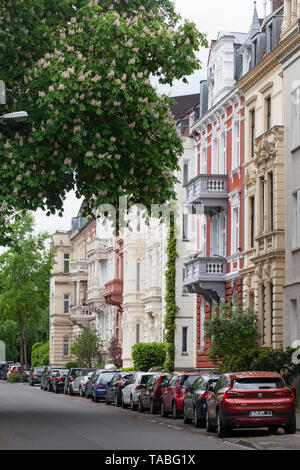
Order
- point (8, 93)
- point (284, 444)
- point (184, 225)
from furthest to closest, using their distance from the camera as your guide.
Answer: point (184, 225), point (8, 93), point (284, 444)

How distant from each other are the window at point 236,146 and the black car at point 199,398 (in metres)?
17.0

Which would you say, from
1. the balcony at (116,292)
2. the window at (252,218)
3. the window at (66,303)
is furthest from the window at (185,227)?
the window at (66,303)

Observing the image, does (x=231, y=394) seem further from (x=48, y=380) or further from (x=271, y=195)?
(x=48, y=380)

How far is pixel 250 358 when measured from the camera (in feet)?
116

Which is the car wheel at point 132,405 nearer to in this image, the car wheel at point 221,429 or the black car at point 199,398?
the black car at point 199,398

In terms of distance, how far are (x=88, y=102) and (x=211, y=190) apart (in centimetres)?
1887

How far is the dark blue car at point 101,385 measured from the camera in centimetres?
4403

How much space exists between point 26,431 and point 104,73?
916 cm

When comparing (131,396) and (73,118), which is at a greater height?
(73,118)

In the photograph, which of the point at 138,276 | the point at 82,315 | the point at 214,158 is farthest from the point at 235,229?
the point at 82,315

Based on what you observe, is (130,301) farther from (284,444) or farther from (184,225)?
(284,444)

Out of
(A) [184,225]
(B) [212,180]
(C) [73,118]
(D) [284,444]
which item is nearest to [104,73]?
(C) [73,118]

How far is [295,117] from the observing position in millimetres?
33031
